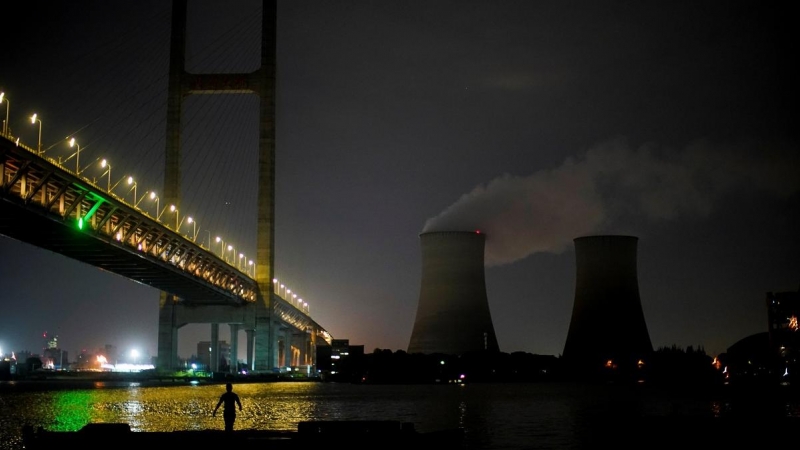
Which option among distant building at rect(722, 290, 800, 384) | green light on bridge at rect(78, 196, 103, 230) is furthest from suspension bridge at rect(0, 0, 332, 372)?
distant building at rect(722, 290, 800, 384)

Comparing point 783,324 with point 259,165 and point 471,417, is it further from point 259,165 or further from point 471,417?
point 471,417

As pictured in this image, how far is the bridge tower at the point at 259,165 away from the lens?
8856 centimetres

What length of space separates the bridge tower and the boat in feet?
219

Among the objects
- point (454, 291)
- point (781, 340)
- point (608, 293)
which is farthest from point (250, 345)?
point (781, 340)

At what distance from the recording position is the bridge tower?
88.6 meters

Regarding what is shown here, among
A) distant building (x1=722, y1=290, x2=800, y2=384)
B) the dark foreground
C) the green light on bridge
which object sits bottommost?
the dark foreground

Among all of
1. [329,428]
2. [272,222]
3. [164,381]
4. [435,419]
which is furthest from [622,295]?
[329,428]

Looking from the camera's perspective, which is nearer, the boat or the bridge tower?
the boat

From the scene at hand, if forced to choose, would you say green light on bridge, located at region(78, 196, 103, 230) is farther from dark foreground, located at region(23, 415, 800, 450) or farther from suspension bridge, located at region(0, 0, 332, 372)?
dark foreground, located at region(23, 415, 800, 450)

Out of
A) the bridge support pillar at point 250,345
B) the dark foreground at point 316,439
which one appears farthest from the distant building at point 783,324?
the dark foreground at point 316,439

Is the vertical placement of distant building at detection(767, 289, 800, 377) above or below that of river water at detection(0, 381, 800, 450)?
above

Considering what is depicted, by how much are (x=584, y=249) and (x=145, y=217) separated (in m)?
33.6

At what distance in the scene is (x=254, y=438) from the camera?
819 inches

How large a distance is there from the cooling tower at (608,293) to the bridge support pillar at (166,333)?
36.6m
